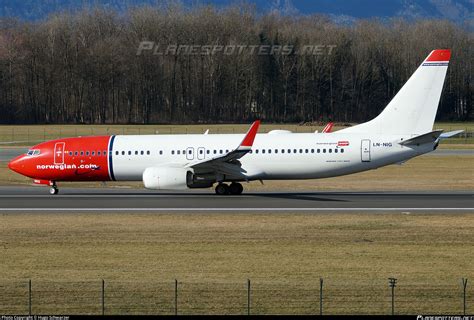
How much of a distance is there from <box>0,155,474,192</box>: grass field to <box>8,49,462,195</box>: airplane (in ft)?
18.6

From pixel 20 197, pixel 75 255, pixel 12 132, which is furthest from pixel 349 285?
pixel 12 132

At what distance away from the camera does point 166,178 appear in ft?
133

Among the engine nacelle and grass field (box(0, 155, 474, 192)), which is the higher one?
grass field (box(0, 155, 474, 192))

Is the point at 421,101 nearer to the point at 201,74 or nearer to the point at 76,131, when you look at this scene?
the point at 76,131

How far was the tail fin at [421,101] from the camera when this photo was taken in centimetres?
4169

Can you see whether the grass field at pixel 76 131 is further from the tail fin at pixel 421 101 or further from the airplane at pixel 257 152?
the tail fin at pixel 421 101

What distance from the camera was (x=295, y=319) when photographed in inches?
682

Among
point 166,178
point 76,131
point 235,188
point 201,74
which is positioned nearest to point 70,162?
point 166,178

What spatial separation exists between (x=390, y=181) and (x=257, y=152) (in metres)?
13.5

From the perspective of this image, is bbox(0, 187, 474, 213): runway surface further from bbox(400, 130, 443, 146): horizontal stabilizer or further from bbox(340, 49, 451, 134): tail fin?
bbox(340, 49, 451, 134): tail fin

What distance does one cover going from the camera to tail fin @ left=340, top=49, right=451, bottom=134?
137 ft

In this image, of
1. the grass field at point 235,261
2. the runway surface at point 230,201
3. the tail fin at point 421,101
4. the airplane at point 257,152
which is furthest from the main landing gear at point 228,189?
the grass field at point 235,261

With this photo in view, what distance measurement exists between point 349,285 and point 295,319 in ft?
15.3

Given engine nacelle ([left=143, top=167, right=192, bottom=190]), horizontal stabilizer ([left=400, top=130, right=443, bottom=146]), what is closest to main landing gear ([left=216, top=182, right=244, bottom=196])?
engine nacelle ([left=143, top=167, right=192, bottom=190])
